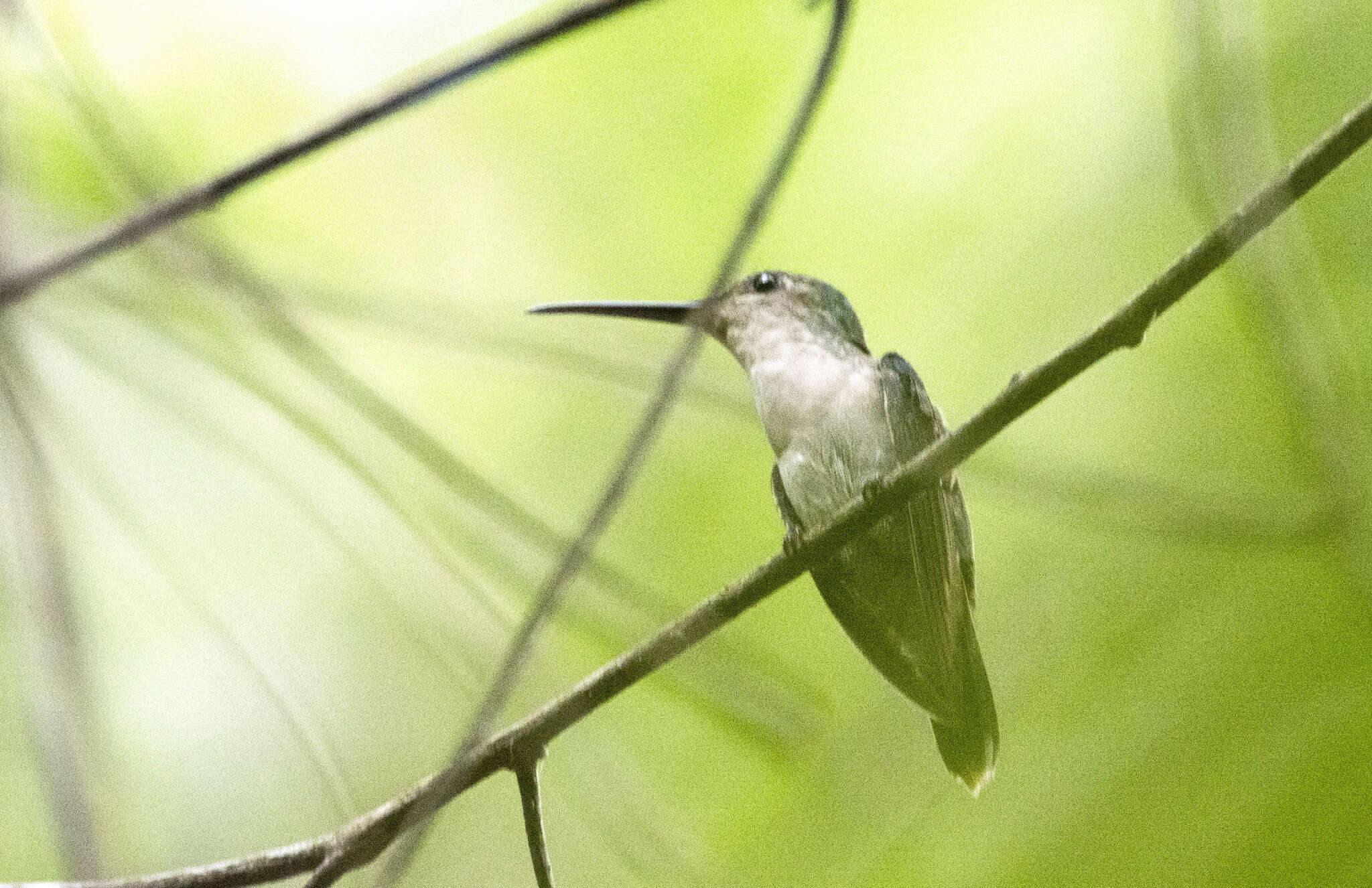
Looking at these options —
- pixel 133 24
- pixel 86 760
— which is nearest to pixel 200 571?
pixel 86 760

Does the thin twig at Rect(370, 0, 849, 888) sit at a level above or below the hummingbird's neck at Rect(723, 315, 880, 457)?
above

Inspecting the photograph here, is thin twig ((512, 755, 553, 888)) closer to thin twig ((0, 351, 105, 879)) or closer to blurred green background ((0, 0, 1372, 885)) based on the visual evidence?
blurred green background ((0, 0, 1372, 885))

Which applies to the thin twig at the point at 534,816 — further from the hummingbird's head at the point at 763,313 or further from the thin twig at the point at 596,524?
the hummingbird's head at the point at 763,313

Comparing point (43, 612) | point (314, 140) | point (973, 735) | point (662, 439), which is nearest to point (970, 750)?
point (973, 735)

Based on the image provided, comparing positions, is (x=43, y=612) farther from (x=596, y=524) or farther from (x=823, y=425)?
(x=823, y=425)

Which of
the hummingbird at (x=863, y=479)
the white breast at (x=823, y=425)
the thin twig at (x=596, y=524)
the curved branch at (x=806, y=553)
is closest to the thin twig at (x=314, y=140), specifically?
the thin twig at (x=596, y=524)

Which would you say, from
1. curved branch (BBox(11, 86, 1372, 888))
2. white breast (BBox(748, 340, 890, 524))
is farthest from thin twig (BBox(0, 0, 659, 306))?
white breast (BBox(748, 340, 890, 524))
